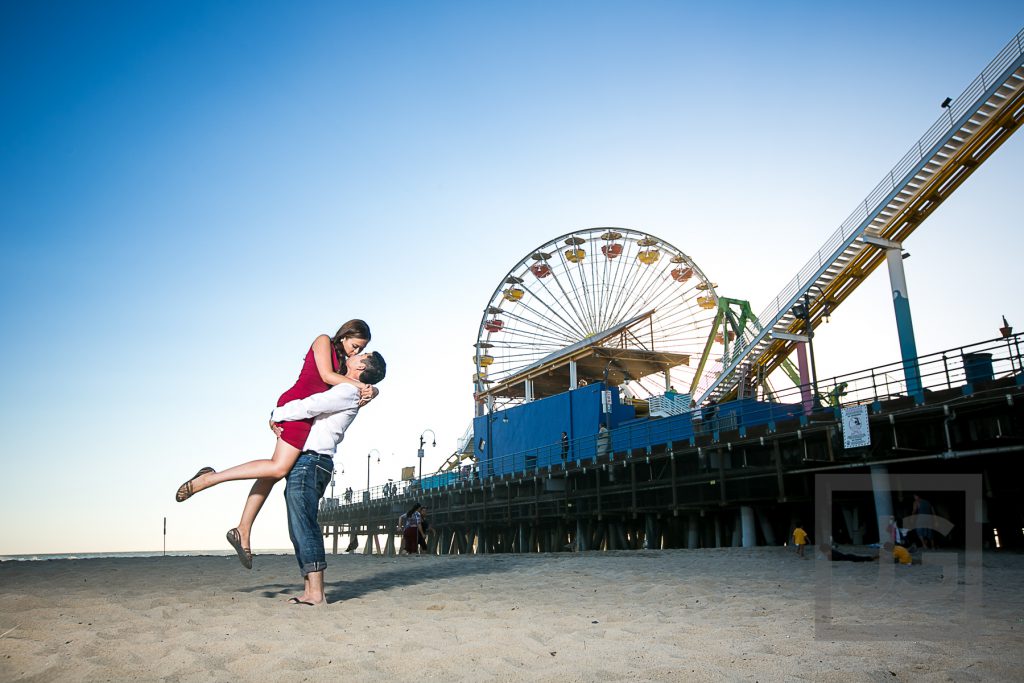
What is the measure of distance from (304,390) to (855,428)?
48.4ft

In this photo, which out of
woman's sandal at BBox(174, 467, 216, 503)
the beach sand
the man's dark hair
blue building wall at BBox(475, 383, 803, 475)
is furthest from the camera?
blue building wall at BBox(475, 383, 803, 475)

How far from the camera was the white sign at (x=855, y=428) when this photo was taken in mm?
16969

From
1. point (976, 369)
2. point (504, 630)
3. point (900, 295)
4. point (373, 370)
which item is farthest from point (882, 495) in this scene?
point (504, 630)

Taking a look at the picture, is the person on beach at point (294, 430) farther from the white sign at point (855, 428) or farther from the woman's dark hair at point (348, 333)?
the white sign at point (855, 428)

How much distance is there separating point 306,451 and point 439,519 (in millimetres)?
31493

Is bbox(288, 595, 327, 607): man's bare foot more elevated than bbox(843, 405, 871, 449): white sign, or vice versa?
bbox(843, 405, 871, 449): white sign

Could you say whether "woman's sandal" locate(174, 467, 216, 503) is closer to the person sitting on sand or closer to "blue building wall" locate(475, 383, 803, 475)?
the person sitting on sand

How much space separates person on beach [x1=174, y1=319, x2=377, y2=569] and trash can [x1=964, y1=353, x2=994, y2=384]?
615 inches

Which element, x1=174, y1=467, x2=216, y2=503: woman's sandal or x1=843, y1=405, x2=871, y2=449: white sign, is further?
x1=843, y1=405, x2=871, y2=449: white sign

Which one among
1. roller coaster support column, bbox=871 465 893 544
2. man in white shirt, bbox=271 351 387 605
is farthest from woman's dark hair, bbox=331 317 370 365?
roller coaster support column, bbox=871 465 893 544

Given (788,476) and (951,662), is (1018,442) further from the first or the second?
(951,662)

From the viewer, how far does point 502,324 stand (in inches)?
1796

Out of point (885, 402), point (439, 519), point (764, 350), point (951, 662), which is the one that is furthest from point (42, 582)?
point (439, 519)

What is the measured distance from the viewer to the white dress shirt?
21.1 ft
